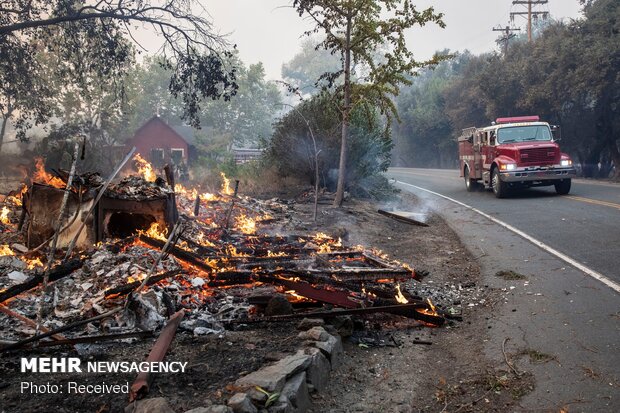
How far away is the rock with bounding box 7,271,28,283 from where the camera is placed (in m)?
7.19

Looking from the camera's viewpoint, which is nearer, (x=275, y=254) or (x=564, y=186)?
(x=275, y=254)

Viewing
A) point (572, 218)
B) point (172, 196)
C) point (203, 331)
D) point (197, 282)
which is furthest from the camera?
point (572, 218)

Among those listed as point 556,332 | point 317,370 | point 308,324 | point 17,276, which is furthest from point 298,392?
point 17,276

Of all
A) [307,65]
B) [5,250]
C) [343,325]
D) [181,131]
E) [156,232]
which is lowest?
[343,325]

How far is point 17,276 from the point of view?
728 centimetres

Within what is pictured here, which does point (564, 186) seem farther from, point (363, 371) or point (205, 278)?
point (363, 371)

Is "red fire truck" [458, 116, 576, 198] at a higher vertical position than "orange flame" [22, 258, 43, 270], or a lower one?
higher

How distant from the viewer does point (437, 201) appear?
1964 centimetres

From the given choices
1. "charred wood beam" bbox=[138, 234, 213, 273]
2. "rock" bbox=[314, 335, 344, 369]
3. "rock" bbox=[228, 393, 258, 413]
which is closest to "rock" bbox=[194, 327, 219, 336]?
"rock" bbox=[314, 335, 344, 369]

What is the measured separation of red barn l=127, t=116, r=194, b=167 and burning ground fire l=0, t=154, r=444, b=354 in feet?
134

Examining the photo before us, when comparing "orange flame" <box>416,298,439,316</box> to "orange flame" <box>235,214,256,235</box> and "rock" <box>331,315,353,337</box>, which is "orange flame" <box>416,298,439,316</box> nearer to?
"rock" <box>331,315,353,337</box>

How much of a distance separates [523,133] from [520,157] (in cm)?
171

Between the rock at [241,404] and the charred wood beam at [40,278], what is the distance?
428cm

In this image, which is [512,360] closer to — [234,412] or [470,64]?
[234,412]
